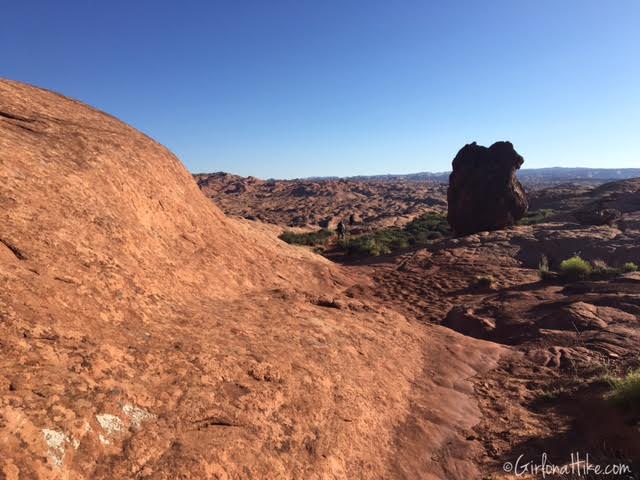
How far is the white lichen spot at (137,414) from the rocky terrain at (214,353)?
0.02m

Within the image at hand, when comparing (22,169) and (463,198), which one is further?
(463,198)

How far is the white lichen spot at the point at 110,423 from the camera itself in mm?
3157

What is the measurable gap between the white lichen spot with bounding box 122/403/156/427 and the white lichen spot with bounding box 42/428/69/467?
558 mm

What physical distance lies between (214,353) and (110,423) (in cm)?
165

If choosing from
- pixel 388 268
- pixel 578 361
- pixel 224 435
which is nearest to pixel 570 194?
pixel 388 268

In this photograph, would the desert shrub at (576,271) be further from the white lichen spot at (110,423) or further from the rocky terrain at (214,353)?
the white lichen spot at (110,423)

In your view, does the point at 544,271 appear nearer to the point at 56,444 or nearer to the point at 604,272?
the point at 604,272

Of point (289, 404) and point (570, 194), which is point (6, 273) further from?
point (570, 194)

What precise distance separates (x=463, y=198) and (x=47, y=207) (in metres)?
22.5

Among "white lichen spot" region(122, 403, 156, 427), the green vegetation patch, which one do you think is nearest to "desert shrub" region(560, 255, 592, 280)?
the green vegetation patch

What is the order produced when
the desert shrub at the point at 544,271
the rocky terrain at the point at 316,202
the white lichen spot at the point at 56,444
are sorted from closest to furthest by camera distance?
the white lichen spot at the point at 56,444 → the desert shrub at the point at 544,271 → the rocky terrain at the point at 316,202

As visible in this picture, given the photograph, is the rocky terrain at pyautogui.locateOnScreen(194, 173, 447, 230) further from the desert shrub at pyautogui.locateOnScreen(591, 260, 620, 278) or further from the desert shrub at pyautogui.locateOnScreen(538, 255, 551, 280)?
the desert shrub at pyautogui.locateOnScreen(591, 260, 620, 278)

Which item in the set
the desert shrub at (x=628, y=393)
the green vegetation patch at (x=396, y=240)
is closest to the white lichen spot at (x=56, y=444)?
the desert shrub at (x=628, y=393)

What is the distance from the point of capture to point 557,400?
621cm
